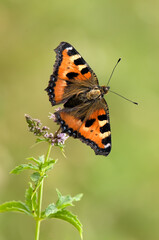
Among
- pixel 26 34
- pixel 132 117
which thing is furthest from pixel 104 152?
pixel 26 34

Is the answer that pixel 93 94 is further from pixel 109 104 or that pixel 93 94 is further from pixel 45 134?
pixel 109 104

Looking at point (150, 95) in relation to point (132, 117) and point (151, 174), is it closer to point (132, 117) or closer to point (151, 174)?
point (132, 117)

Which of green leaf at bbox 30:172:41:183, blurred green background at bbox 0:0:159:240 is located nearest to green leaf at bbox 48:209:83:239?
green leaf at bbox 30:172:41:183

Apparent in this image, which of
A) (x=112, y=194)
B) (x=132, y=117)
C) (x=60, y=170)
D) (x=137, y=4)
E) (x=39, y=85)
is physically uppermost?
(x=137, y=4)

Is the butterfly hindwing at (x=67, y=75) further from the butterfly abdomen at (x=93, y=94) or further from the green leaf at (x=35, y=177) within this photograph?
the green leaf at (x=35, y=177)

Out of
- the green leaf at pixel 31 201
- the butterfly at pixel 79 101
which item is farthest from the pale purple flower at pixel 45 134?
the green leaf at pixel 31 201

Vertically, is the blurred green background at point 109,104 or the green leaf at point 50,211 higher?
the blurred green background at point 109,104

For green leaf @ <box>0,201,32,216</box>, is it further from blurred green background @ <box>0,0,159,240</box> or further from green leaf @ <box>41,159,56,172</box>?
blurred green background @ <box>0,0,159,240</box>
